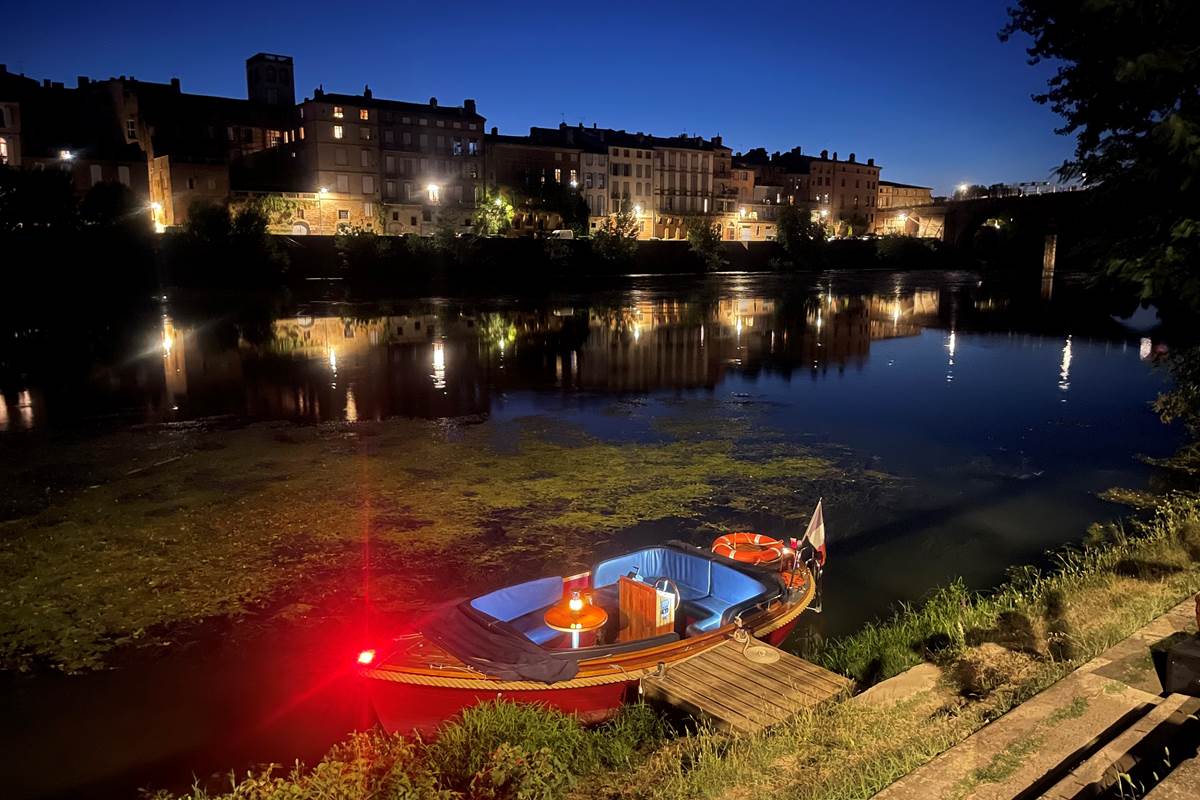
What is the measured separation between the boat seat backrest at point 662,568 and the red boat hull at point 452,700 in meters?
1.96

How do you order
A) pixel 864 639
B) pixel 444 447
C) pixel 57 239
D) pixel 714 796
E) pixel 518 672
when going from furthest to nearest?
pixel 57 239 < pixel 444 447 < pixel 864 639 < pixel 518 672 < pixel 714 796

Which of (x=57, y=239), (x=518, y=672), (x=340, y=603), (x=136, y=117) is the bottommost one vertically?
(x=340, y=603)

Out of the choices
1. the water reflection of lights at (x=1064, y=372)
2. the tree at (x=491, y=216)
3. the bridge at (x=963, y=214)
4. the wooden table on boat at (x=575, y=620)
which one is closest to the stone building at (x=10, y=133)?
the tree at (x=491, y=216)

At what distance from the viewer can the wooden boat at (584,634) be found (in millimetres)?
7750

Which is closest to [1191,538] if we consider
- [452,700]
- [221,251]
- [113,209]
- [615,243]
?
[452,700]

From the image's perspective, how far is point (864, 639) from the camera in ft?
31.6

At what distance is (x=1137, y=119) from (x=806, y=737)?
32.3ft

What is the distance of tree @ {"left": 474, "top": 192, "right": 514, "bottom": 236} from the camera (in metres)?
84.7

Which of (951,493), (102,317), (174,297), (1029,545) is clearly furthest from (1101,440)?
(174,297)

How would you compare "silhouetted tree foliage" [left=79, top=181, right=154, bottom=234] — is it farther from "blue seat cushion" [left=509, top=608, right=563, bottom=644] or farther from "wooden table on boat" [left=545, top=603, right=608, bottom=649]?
"wooden table on boat" [left=545, top=603, right=608, bottom=649]

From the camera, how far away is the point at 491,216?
84.8 meters

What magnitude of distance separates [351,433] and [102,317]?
36.9 metres

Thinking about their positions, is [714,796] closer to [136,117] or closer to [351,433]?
[351,433]

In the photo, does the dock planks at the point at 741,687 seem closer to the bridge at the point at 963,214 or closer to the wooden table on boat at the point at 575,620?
the wooden table on boat at the point at 575,620
